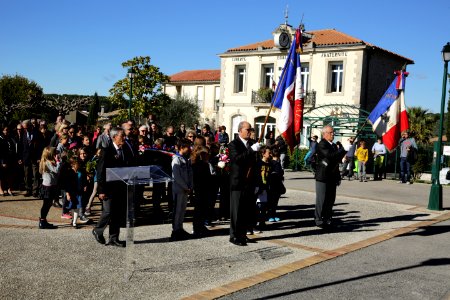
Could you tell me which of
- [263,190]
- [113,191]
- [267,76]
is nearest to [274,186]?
[263,190]

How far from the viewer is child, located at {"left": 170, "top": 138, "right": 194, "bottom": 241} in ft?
25.9

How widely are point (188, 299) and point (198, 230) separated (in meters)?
3.14

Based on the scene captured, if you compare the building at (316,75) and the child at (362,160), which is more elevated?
the building at (316,75)

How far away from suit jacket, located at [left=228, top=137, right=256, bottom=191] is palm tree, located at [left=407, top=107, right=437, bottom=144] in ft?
109

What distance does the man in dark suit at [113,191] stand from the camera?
7.00 m

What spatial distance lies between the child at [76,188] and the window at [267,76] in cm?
2628

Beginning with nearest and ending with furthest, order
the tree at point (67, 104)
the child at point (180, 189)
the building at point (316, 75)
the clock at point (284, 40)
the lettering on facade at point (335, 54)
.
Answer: the child at point (180, 189) → the tree at point (67, 104) → the building at point (316, 75) → the lettering on facade at point (335, 54) → the clock at point (284, 40)

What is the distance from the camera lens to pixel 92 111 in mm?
62844

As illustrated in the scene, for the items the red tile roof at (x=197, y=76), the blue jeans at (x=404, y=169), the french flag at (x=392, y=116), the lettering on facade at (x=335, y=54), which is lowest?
the blue jeans at (x=404, y=169)

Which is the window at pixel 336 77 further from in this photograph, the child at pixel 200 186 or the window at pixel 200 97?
the child at pixel 200 186

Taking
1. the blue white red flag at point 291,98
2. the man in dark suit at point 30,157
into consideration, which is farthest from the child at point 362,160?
the man in dark suit at point 30,157

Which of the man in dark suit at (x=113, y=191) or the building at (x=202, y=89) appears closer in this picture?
the man in dark suit at (x=113, y=191)

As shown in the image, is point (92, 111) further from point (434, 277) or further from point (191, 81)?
point (434, 277)

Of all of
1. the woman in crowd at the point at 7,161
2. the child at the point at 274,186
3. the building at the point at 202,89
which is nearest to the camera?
the child at the point at 274,186
